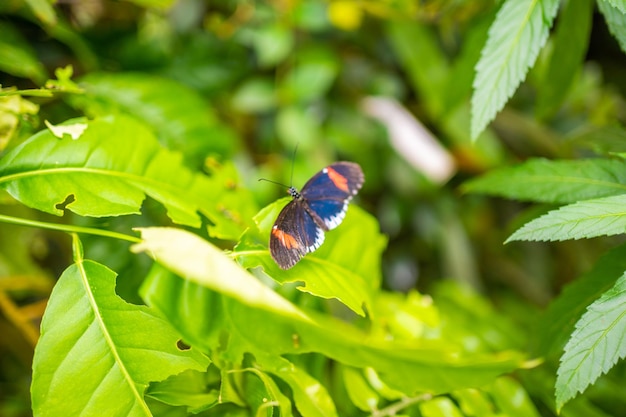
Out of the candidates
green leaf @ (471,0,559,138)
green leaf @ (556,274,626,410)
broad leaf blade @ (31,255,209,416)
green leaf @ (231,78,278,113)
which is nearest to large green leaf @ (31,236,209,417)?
broad leaf blade @ (31,255,209,416)

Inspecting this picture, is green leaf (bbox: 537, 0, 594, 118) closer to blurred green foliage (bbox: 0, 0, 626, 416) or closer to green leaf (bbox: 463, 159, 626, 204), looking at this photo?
blurred green foliage (bbox: 0, 0, 626, 416)

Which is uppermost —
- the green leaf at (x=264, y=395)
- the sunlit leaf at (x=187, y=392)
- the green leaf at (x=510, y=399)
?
the green leaf at (x=264, y=395)

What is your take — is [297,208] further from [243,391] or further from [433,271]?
[433,271]

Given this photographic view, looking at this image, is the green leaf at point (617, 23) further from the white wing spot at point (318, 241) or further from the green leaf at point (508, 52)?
the white wing spot at point (318, 241)

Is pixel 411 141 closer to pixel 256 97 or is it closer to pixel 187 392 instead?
pixel 256 97

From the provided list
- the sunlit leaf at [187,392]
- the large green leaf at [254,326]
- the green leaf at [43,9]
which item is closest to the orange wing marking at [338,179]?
the large green leaf at [254,326]

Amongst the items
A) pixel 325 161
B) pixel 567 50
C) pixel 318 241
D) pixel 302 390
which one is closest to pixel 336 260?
pixel 318 241

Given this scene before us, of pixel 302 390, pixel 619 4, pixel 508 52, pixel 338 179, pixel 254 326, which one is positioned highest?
pixel 619 4
